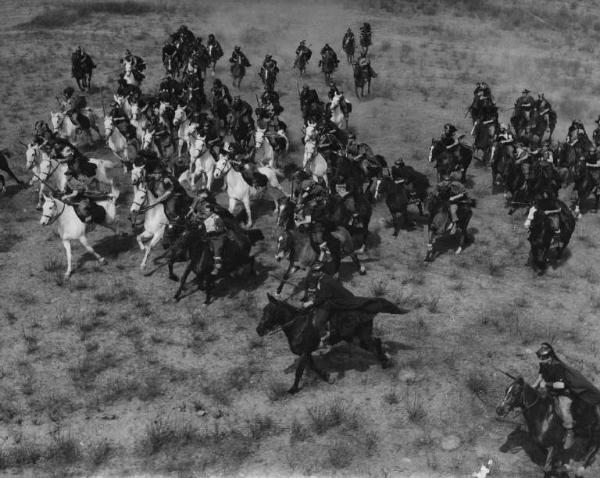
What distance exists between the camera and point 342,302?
35.4 ft

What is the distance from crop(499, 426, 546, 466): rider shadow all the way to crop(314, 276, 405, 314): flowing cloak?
8.34ft

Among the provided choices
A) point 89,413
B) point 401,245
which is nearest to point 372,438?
point 89,413

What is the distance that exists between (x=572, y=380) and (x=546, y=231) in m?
6.55

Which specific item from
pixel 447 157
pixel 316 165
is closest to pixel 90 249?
pixel 316 165

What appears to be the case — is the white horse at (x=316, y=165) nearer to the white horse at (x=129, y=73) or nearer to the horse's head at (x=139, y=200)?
the horse's head at (x=139, y=200)

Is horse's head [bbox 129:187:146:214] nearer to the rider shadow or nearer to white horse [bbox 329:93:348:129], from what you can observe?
the rider shadow

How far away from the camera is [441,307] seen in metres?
13.9

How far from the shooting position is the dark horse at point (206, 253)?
1326cm

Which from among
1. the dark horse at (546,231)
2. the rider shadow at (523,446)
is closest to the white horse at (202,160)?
the dark horse at (546,231)

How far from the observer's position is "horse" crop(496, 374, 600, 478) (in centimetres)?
870

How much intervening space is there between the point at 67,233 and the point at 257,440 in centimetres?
727

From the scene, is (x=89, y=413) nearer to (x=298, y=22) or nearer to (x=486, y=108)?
(x=486, y=108)

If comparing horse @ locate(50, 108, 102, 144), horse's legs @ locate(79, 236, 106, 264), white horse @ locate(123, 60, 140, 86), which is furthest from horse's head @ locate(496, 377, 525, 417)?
white horse @ locate(123, 60, 140, 86)

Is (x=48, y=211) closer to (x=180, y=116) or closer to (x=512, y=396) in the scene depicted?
(x=180, y=116)
